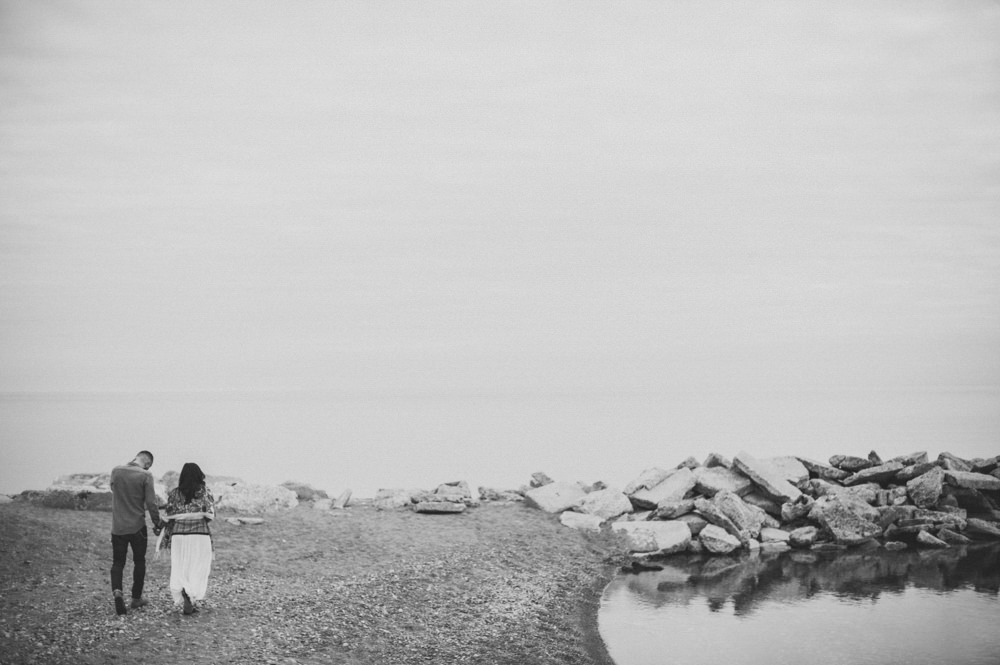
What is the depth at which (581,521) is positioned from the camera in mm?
22641

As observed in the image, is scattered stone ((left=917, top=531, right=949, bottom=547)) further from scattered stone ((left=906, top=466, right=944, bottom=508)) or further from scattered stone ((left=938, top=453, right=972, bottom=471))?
scattered stone ((left=938, top=453, right=972, bottom=471))

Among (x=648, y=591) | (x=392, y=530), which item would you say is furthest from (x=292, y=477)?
(x=648, y=591)

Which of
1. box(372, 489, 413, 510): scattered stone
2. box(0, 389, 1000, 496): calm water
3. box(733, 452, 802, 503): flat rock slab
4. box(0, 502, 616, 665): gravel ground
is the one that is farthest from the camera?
box(0, 389, 1000, 496): calm water

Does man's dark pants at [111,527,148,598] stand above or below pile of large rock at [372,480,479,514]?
above

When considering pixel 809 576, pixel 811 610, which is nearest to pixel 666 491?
pixel 809 576

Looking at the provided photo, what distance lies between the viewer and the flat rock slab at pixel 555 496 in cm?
2383

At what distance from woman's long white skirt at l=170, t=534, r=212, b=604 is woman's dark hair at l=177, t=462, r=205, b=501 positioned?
2.17 ft

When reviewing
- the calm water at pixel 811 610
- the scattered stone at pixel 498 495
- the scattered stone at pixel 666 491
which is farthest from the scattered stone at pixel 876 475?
the scattered stone at pixel 498 495

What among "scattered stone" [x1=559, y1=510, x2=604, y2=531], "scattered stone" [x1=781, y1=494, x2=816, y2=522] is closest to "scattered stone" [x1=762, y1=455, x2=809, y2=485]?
"scattered stone" [x1=781, y1=494, x2=816, y2=522]

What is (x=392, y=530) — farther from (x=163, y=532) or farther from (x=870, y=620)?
(x=870, y=620)

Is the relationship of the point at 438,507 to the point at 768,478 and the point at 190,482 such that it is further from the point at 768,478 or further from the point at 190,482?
the point at 190,482

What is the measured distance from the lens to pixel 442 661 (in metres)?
12.2

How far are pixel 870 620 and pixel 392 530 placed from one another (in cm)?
1148

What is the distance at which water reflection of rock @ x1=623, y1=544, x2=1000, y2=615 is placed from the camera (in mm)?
18297
